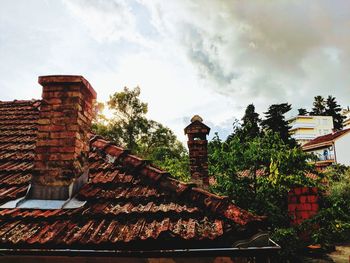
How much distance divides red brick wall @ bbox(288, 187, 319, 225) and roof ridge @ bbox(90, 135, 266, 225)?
6.17 metres

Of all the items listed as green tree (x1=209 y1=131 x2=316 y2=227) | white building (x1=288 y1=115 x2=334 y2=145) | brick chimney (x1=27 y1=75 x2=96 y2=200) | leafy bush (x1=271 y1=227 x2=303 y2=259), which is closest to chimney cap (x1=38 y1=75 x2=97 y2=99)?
brick chimney (x1=27 y1=75 x2=96 y2=200)

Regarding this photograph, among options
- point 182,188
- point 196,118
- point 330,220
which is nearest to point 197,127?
point 196,118

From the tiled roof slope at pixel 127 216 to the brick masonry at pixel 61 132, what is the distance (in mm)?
396

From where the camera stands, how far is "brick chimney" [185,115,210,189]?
20.2 ft

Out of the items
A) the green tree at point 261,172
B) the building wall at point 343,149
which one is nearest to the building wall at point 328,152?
the building wall at point 343,149

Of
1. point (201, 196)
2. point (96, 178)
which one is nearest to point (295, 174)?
point (201, 196)

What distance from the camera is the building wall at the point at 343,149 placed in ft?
126

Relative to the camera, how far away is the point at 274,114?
35125mm

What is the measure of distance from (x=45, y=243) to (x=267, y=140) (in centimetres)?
841

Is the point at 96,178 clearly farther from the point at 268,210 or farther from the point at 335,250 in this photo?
the point at 335,250

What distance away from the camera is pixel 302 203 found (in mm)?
8523

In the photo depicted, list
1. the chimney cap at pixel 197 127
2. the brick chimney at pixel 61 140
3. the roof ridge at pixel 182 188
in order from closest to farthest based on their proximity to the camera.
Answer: the roof ridge at pixel 182 188, the brick chimney at pixel 61 140, the chimney cap at pixel 197 127

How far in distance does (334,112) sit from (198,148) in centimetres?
7576

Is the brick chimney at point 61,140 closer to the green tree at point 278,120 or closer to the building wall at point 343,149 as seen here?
the green tree at point 278,120
